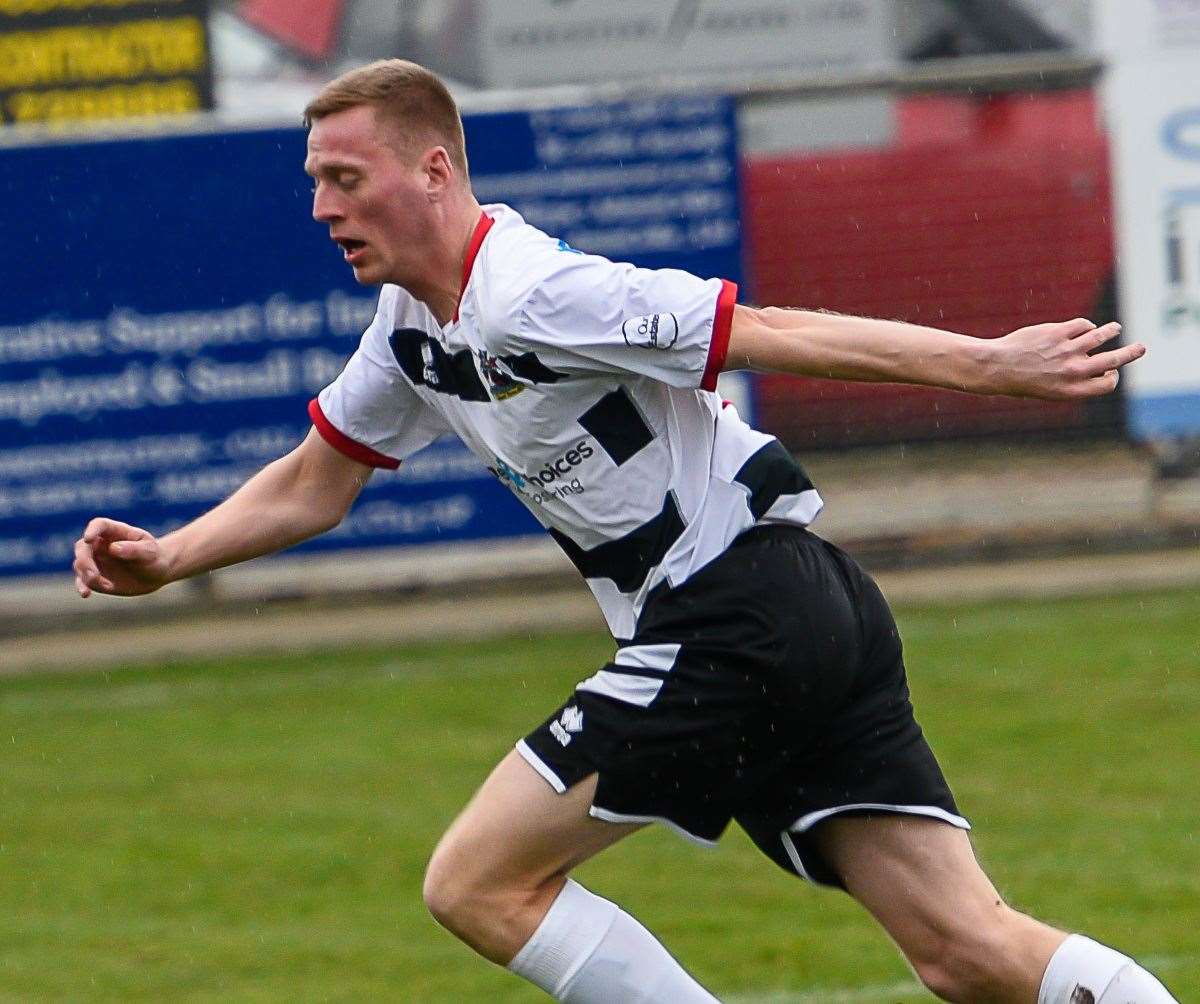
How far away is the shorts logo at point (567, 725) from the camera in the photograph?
3.86 m

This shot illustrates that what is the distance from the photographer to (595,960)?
3.86 metres

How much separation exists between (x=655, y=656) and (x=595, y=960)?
0.53m

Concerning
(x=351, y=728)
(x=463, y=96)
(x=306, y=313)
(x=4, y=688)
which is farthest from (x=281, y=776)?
(x=463, y=96)

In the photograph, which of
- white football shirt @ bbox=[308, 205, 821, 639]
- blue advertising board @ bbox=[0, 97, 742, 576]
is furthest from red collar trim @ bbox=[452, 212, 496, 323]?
blue advertising board @ bbox=[0, 97, 742, 576]

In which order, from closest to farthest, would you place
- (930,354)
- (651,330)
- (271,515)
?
(930,354) < (651,330) < (271,515)

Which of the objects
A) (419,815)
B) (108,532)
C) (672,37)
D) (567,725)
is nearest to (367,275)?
(108,532)

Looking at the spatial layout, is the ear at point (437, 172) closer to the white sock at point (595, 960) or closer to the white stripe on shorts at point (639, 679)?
the white stripe on shorts at point (639, 679)

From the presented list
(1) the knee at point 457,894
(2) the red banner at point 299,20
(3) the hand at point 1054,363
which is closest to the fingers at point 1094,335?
(3) the hand at point 1054,363

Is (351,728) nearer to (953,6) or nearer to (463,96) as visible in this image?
(463,96)

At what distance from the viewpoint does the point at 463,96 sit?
10047 millimetres

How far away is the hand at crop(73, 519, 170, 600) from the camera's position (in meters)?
4.11

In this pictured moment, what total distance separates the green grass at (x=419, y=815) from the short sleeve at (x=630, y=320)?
1.91m

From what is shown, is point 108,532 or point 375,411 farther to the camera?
point 375,411

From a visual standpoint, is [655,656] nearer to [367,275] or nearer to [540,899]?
[540,899]
